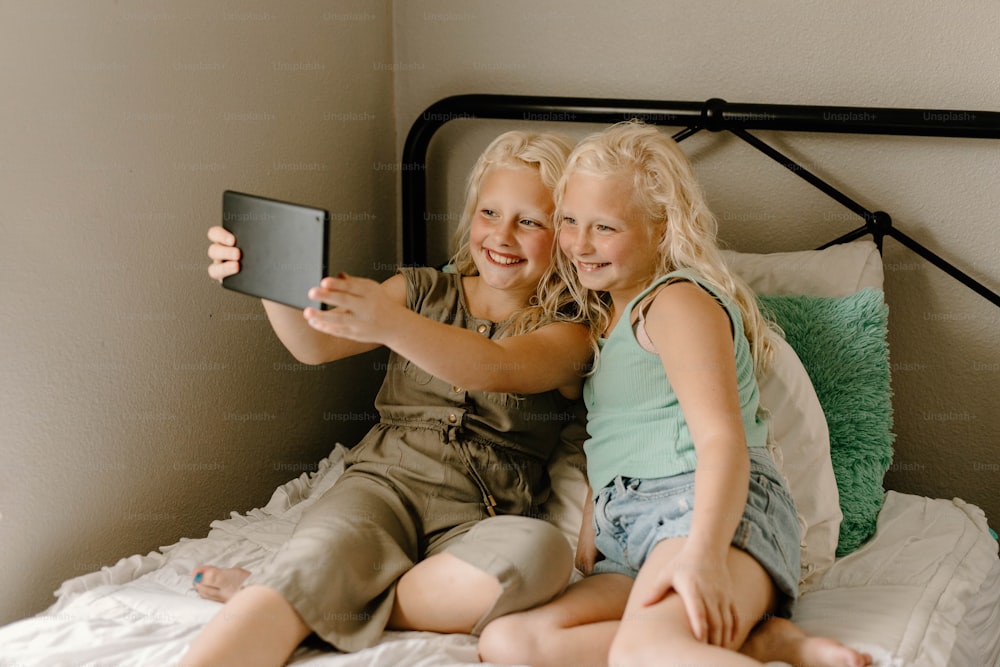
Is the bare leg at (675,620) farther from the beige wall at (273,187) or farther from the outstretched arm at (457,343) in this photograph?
the beige wall at (273,187)

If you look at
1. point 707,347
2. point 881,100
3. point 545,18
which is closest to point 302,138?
point 545,18

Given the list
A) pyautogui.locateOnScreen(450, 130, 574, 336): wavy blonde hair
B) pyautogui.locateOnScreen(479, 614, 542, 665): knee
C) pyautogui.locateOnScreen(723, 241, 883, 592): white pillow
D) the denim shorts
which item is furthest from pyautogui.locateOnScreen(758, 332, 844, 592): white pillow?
pyautogui.locateOnScreen(479, 614, 542, 665): knee

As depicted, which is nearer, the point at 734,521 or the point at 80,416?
the point at 734,521

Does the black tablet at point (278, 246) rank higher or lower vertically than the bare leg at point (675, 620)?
higher

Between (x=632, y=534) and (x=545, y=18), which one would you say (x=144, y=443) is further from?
(x=545, y=18)

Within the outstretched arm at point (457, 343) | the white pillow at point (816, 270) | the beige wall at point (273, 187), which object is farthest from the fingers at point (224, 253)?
the white pillow at point (816, 270)

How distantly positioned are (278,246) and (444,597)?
50cm

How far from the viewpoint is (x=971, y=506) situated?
1.61m

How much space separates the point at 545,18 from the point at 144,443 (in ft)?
3.82

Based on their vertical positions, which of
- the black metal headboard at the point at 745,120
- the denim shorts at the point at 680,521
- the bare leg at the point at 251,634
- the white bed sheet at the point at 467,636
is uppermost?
the black metal headboard at the point at 745,120

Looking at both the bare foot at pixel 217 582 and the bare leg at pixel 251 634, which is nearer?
the bare leg at pixel 251 634

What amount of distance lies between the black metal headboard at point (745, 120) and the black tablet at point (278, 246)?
86 centimetres

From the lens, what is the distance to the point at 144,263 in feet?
5.04

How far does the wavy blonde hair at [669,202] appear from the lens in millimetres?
1418
